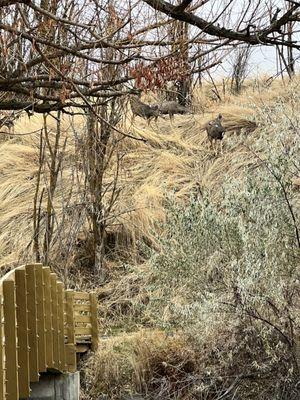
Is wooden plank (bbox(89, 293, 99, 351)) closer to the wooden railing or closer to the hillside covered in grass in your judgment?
the hillside covered in grass

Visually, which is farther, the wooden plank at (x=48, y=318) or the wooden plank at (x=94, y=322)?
the wooden plank at (x=94, y=322)

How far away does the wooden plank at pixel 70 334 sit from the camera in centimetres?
768

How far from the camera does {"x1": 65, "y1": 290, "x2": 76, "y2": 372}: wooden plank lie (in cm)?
768

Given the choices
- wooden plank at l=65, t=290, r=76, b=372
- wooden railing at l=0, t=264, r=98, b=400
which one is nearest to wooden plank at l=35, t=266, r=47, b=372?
wooden railing at l=0, t=264, r=98, b=400

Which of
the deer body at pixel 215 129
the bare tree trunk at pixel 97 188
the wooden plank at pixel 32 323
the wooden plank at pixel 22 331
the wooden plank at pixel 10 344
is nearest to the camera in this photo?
the wooden plank at pixel 10 344

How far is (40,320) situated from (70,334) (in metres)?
1.53

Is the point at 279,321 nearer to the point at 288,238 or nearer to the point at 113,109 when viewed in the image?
the point at 288,238

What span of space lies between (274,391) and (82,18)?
3641 mm

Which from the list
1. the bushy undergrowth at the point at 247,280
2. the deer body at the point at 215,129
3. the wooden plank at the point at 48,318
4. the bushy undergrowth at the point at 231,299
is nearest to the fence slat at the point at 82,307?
the bushy undergrowth at the point at 231,299

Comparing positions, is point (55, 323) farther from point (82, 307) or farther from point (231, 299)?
point (82, 307)

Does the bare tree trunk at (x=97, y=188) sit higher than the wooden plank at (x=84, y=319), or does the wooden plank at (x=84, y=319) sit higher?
the bare tree trunk at (x=97, y=188)

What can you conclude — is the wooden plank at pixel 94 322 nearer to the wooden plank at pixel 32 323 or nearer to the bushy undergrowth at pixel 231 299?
the bushy undergrowth at pixel 231 299

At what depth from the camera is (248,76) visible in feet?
59.1

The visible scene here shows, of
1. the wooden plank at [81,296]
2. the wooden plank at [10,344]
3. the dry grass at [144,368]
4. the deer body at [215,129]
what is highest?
the deer body at [215,129]
